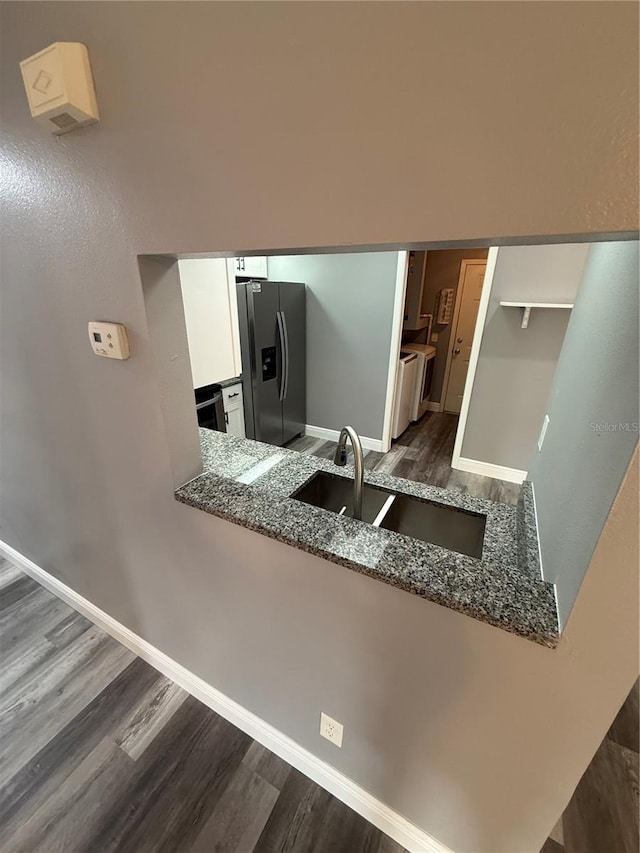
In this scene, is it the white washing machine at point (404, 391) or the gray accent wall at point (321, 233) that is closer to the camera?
the gray accent wall at point (321, 233)

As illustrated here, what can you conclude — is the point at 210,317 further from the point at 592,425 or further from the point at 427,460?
the point at 427,460

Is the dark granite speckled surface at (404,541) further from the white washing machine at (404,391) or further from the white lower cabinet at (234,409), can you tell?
the white washing machine at (404,391)

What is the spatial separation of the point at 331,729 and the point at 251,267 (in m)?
3.50

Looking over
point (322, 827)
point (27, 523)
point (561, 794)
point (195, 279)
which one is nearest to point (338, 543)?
point (561, 794)

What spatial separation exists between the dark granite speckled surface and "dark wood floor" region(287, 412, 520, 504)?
2.13 meters

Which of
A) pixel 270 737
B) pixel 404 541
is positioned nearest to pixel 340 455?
pixel 404 541

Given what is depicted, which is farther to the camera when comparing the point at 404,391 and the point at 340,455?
the point at 404,391

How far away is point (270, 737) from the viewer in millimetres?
1305

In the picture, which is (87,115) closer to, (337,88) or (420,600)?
(337,88)

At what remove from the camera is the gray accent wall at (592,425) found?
578 millimetres

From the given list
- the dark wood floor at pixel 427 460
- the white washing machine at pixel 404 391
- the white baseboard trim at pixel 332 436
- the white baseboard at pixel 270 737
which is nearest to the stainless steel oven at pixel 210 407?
the white baseboard at pixel 270 737

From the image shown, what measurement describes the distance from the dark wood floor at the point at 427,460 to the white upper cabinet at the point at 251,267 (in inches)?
72.2

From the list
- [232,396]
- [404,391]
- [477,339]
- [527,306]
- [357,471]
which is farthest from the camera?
[404,391]

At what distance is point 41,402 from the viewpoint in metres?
1.33
